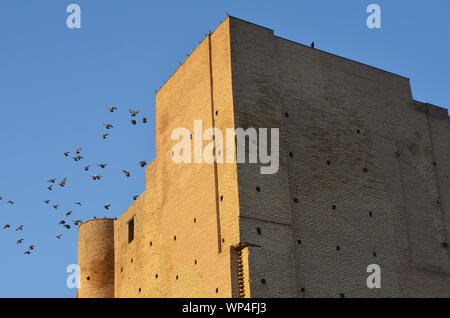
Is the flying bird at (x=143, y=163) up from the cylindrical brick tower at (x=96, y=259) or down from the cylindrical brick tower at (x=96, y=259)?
up

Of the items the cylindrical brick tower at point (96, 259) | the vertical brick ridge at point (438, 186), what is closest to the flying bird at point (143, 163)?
the cylindrical brick tower at point (96, 259)

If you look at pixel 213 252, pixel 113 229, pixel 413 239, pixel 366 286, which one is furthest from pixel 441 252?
pixel 113 229

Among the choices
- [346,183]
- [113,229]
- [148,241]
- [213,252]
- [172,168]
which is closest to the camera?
[213,252]

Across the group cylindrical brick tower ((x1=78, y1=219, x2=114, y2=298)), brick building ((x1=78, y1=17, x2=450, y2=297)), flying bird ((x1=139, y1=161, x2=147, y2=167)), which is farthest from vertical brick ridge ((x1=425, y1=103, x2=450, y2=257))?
cylindrical brick tower ((x1=78, y1=219, x2=114, y2=298))

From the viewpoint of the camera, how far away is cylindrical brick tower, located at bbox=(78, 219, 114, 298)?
3372 centimetres

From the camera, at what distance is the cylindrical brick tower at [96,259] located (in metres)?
33.7

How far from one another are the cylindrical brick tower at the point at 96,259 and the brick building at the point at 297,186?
3.29 m

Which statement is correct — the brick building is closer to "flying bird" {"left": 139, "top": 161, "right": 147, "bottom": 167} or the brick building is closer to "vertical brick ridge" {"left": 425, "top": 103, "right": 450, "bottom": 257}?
"vertical brick ridge" {"left": 425, "top": 103, "right": 450, "bottom": 257}

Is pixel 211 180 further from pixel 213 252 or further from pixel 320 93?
pixel 320 93

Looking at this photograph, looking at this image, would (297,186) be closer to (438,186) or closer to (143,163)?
(438,186)

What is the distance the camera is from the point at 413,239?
89.8 feet

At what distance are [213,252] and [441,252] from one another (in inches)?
304

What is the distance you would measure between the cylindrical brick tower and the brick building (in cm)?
329

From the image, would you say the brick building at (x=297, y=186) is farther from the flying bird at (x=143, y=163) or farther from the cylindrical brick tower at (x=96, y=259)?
the cylindrical brick tower at (x=96, y=259)
